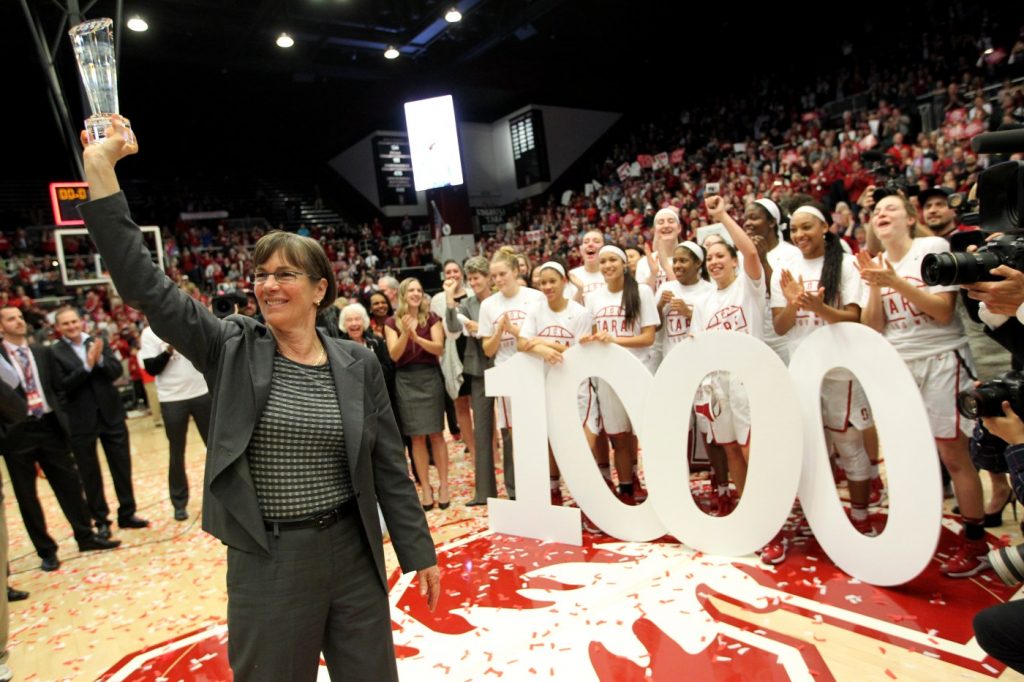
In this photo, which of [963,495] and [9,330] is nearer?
[963,495]

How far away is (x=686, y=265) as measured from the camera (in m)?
3.92

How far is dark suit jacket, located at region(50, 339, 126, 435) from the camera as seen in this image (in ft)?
15.0

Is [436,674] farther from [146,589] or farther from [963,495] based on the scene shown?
[963,495]

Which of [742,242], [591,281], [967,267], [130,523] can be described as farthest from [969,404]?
[130,523]

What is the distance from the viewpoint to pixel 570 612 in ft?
9.64

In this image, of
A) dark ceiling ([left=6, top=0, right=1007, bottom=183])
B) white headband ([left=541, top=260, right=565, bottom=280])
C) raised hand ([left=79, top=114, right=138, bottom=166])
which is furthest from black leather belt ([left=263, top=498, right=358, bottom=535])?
dark ceiling ([left=6, top=0, right=1007, bottom=183])

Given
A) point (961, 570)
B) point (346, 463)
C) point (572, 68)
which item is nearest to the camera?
point (346, 463)

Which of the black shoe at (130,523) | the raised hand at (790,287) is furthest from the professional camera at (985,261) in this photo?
the black shoe at (130,523)

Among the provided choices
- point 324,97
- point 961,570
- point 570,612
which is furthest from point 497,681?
point 324,97

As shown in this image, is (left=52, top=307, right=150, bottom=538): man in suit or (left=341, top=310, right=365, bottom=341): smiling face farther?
(left=52, top=307, right=150, bottom=538): man in suit

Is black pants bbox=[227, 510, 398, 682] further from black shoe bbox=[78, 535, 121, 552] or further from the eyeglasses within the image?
black shoe bbox=[78, 535, 121, 552]

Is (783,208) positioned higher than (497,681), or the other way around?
(783,208)

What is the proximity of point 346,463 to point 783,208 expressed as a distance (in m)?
3.20

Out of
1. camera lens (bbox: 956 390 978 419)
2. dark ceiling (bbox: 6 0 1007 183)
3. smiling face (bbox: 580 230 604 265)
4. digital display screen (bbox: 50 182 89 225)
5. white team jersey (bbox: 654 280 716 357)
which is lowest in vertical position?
camera lens (bbox: 956 390 978 419)
